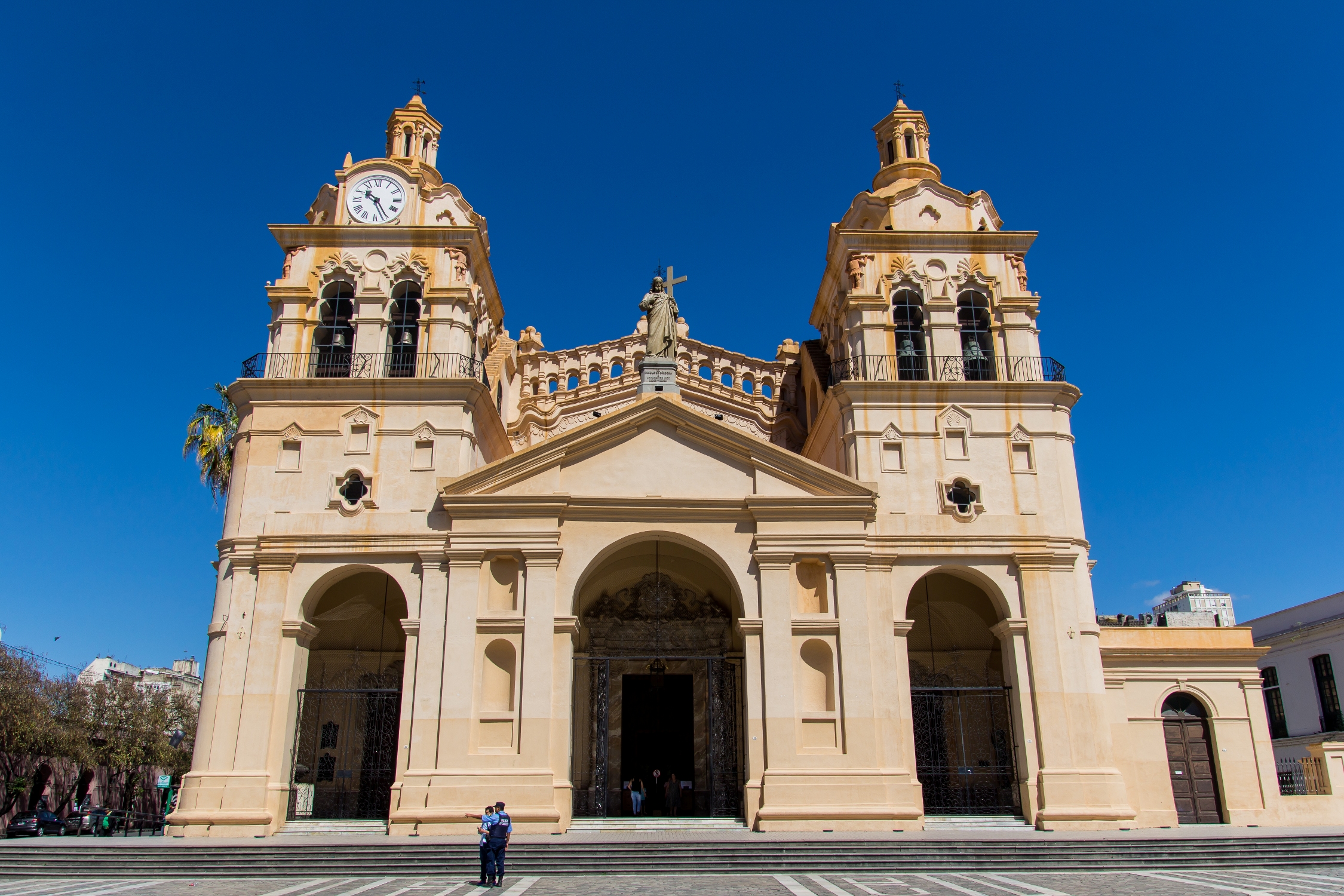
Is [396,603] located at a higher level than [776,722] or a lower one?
higher

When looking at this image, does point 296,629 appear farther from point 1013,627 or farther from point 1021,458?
point 1021,458

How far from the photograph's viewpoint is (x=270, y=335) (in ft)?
76.6

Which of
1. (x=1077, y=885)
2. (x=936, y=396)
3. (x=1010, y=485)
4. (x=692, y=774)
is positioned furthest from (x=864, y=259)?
(x=1077, y=885)

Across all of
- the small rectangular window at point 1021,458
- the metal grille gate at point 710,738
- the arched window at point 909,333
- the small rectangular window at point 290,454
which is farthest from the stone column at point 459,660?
the small rectangular window at point 1021,458

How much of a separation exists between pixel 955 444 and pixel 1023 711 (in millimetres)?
6081

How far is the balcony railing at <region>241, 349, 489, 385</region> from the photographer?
74.6 ft

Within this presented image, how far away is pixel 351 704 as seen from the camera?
866 inches

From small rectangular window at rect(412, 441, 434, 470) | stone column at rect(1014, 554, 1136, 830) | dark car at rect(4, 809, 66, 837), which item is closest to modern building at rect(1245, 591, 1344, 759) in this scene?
stone column at rect(1014, 554, 1136, 830)

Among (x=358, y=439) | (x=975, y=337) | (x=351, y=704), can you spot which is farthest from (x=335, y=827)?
(x=975, y=337)

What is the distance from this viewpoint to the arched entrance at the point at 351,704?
21391 mm

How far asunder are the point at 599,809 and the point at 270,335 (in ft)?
44.0

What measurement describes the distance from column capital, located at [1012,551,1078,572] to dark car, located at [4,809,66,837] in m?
29.3

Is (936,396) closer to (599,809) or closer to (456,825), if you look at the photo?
(599,809)

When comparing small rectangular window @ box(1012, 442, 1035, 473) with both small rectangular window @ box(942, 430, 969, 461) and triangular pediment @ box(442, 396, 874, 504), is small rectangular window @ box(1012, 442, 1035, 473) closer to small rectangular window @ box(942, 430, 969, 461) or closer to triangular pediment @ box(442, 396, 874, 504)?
small rectangular window @ box(942, 430, 969, 461)
